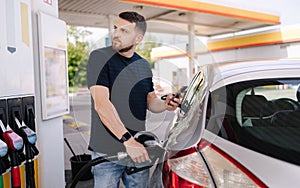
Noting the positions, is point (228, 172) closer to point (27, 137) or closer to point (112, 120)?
point (112, 120)

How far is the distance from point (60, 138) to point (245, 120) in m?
2.15

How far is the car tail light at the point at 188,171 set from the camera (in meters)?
1.38

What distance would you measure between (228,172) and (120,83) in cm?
68

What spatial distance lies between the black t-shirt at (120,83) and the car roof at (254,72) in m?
0.37

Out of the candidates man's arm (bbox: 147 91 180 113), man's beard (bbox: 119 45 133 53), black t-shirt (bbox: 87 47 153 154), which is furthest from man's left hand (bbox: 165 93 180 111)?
man's beard (bbox: 119 45 133 53)

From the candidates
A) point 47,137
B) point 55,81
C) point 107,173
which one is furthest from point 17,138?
point 55,81

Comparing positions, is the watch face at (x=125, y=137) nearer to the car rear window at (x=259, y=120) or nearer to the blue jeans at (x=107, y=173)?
the blue jeans at (x=107, y=173)

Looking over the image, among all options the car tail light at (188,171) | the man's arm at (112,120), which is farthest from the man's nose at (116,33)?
the car tail light at (188,171)

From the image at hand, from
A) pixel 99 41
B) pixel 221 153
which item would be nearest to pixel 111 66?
pixel 99 41

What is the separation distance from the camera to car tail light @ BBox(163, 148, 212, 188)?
1376mm

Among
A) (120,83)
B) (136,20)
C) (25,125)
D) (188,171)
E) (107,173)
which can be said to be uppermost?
(136,20)

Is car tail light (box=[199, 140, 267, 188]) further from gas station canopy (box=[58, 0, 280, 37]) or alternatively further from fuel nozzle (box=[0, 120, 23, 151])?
gas station canopy (box=[58, 0, 280, 37])

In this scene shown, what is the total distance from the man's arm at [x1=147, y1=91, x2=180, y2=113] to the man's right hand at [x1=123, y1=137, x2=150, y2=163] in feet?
1.07

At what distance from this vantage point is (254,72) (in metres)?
1.54
